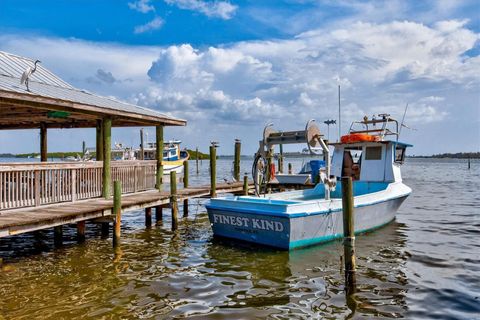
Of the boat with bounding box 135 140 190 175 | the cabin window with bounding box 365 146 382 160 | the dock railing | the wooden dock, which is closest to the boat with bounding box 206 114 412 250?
the cabin window with bounding box 365 146 382 160

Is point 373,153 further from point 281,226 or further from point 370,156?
point 281,226

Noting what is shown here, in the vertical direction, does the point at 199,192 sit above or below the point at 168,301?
above

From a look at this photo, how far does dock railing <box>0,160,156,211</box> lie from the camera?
31.3 ft

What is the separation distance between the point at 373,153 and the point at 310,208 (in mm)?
6142

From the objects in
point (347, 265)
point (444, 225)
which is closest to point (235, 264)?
point (347, 265)

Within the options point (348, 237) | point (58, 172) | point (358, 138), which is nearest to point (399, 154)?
point (358, 138)

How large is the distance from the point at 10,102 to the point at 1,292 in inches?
154

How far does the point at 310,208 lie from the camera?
10.9 m

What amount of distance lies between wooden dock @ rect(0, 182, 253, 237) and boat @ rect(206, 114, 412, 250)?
2.23 metres

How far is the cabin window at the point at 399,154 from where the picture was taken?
16.0m

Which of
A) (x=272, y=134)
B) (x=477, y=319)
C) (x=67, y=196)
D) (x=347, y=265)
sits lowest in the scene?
(x=477, y=319)

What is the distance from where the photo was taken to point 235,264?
9914 millimetres

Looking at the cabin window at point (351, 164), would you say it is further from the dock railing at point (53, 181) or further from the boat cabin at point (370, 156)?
the dock railing at point (53, 181)

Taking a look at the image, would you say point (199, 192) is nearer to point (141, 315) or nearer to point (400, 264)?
point (400, 264)
